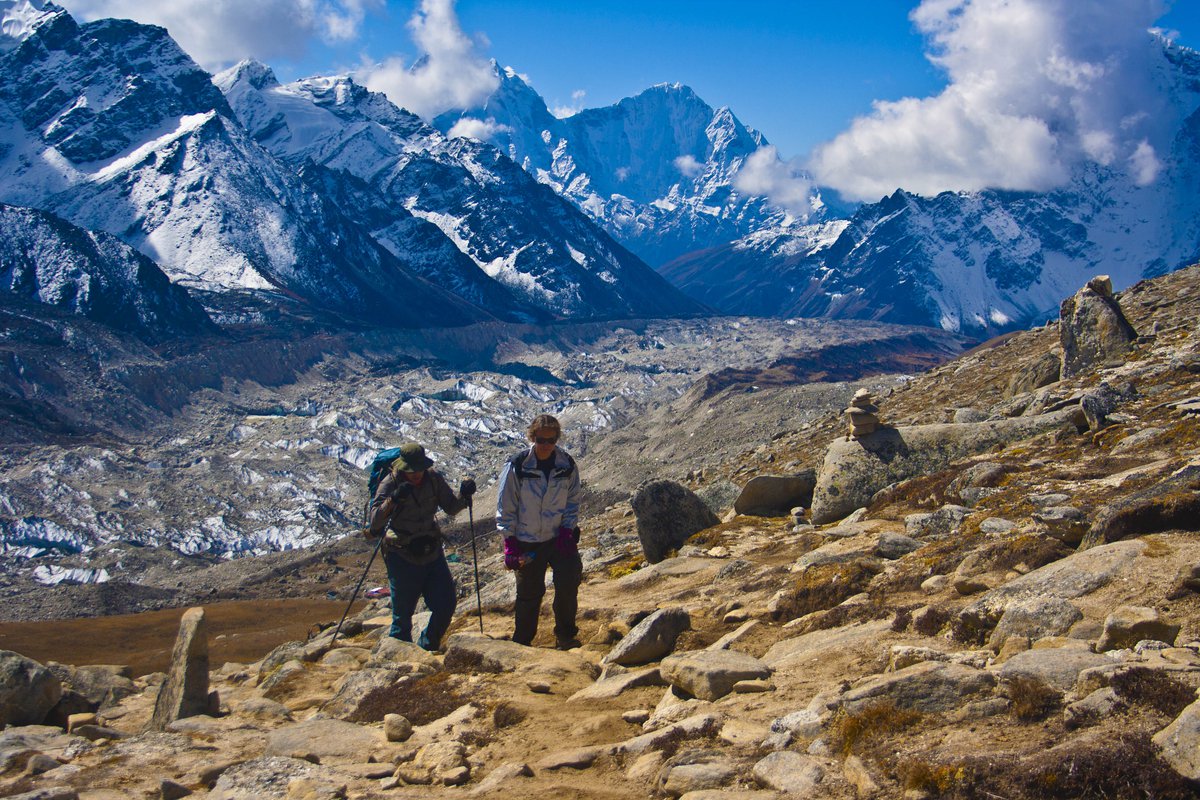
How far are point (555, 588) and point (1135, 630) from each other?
Result: 6.86 metres

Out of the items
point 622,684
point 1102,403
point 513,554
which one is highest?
point 1102,403

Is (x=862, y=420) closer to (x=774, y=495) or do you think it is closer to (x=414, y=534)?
(x=774, y=495)

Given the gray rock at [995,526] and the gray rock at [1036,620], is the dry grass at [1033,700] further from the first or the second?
the gray rock at [995,526]

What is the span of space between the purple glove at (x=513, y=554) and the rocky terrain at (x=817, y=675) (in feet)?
3.19

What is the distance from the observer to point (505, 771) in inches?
288

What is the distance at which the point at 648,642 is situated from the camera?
1014 centimetres

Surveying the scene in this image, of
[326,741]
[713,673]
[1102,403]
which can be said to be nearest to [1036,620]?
[713,673]

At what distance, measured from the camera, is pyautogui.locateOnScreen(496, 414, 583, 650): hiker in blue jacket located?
1142 cm

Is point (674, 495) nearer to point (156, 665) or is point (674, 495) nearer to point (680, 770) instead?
point (680, 770)

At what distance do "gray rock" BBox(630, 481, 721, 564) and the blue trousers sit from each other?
5.70 metres

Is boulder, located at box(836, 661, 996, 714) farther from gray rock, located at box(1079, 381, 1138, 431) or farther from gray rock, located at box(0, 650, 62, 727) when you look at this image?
gray rock, located at box(1079, 381, 1138, 431)

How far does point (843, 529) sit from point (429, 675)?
707 cm

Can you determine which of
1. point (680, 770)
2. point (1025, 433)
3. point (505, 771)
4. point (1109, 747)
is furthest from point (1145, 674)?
point (1025, 433)

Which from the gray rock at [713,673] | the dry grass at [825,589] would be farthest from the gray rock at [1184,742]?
the dry grass at [825,589]
